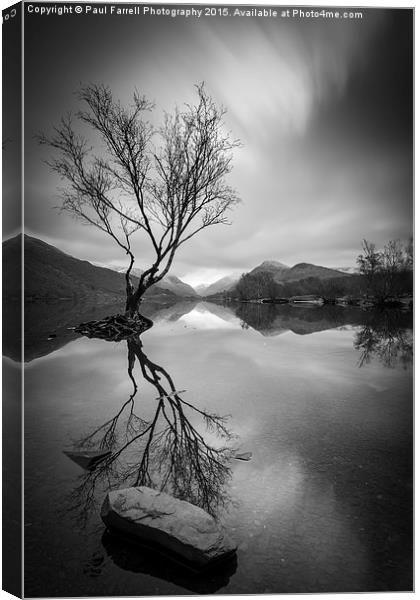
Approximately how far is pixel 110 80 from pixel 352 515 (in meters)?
4.82

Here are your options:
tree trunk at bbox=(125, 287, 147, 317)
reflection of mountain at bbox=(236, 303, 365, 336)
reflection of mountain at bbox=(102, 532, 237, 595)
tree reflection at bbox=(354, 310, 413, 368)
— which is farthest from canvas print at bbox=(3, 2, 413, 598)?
reflection of mountain at bbox=(236, 303, 365, 336)

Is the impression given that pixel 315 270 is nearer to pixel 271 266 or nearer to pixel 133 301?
pixel 271 266

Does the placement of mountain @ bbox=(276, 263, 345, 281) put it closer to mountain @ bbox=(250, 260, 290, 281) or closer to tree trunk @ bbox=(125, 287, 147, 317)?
mountain @ bbox=(250, 260, 290, 281)

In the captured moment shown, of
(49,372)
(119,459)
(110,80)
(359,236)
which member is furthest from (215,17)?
(49,372)

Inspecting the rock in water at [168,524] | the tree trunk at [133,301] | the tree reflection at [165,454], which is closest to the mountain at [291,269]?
the tree reflection at [165,454]

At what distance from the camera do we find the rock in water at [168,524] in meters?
2.21

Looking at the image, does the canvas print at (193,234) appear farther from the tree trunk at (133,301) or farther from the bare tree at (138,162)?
the tree trunk at (133,301)

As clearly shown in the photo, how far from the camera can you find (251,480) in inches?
122

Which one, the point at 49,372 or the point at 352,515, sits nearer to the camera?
the point at 352,515

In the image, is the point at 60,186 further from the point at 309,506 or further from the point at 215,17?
the point at 309,506

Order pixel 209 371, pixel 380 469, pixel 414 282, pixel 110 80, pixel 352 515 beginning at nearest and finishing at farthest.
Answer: pixel 352 515, pixel 380 469, pixel 414 282, pixel 110 80, pixel 209 371

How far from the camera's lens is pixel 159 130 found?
178 inches

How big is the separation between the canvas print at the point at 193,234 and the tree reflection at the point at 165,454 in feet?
0.07

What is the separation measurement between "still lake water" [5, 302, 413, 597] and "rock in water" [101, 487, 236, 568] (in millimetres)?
133
